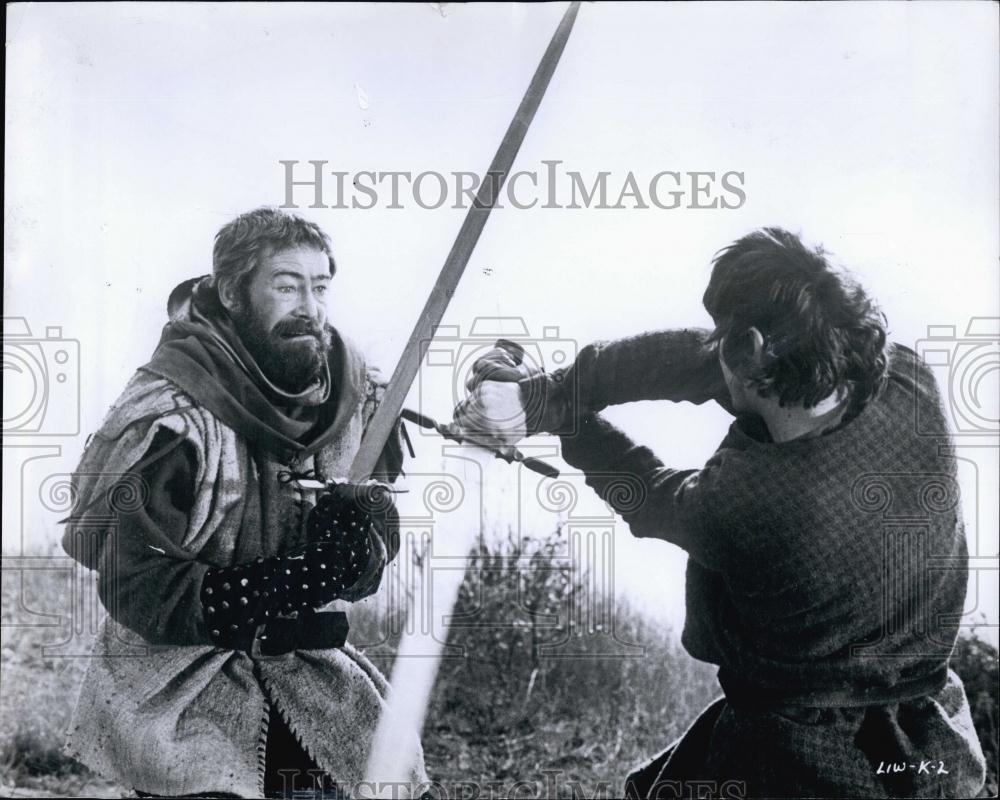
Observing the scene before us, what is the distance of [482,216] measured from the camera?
3047mm

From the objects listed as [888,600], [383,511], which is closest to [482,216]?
[383,511]

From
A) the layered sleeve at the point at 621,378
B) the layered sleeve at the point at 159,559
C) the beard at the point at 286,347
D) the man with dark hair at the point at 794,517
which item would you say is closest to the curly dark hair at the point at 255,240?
the beard at the point at 286,347

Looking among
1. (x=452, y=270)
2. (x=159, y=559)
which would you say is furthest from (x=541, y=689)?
(x=452, y=270)

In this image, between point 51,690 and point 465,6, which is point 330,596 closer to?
point 51,690

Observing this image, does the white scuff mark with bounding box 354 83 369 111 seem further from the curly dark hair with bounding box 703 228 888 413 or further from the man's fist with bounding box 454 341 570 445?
the curly dark hair with bounding box 703 228 888 413

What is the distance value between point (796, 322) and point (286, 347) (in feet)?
5.08

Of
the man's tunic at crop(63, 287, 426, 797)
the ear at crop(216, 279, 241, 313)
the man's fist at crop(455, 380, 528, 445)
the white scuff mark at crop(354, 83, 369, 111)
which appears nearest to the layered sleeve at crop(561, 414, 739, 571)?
the man's fist at crop(455, 380, 528, 445)

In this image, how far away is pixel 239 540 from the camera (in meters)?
2.94

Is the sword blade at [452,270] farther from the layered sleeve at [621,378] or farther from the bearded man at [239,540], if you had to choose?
the layered sleeve at [621,378]

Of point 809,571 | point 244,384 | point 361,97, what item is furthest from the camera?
point 361,97

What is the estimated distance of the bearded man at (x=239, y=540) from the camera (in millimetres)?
2912

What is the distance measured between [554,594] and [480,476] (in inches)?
17.0

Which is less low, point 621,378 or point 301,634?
point 621,378

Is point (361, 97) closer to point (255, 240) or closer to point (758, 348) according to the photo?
point (255, 240)
